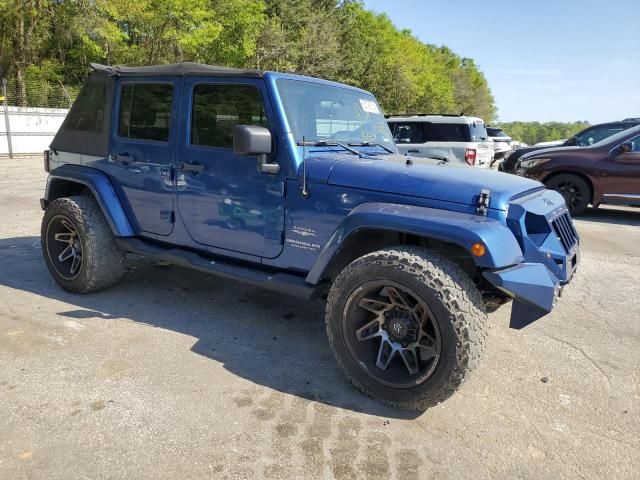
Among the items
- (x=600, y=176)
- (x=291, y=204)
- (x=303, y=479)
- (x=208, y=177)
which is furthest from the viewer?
(x=600, y=176)

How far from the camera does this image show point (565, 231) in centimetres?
336

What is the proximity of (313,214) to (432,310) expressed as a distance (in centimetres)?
102

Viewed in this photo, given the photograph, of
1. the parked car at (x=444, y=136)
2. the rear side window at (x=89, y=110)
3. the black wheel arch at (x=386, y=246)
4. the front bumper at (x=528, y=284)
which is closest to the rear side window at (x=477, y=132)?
the parked car at (x=444, y=136)

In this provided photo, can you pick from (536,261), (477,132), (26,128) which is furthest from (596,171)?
(26,128)

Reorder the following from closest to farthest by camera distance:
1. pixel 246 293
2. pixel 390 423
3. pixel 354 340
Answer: pixel 390 423 → pixel 354 340 → pixel 246 293

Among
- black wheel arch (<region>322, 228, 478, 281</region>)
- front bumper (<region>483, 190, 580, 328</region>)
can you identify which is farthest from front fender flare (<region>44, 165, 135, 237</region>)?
front bumper (<region>483, 190, 580, 328</region>)

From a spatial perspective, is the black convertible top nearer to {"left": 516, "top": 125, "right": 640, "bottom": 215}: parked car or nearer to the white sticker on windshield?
the white sticker on windshield

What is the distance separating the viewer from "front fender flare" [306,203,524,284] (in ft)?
8.54

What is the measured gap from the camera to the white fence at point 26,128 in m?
16.3

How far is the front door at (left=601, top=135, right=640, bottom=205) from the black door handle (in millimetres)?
7602

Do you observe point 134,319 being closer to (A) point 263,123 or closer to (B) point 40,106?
(A) point 263,123

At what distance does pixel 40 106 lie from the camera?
17672 mm

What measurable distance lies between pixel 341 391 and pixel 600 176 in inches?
301

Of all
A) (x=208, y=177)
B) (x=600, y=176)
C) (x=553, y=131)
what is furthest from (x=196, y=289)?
(x=553, y=131)
